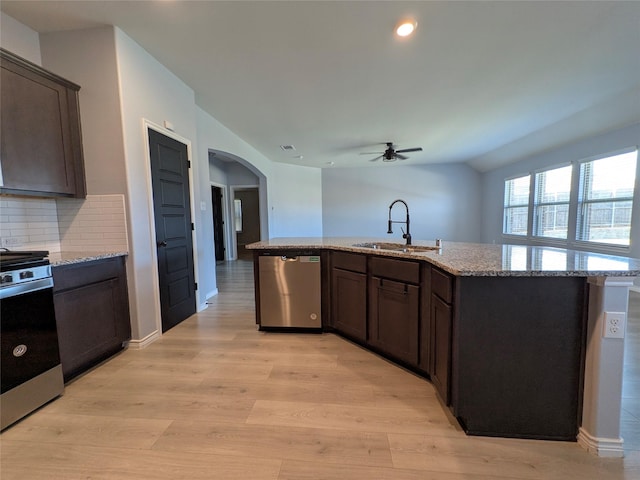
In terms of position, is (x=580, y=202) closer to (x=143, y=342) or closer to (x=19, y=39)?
(x=143, y=342)

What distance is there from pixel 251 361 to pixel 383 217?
22.0 feet

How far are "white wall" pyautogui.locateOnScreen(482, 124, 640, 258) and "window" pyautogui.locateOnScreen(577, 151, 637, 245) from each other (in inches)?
6.0

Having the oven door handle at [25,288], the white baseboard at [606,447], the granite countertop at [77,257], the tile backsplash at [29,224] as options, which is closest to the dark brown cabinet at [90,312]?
the granite countertop at [77,257]

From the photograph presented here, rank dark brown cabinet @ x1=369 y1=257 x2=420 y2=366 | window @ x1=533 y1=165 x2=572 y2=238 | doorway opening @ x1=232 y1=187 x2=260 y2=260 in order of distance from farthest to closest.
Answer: doorway opening @ x1=232 y1=187 x2=260 y2=260 → window @ x1=533 y1=165 x2=572 y2=238 → dark brown cabinet @ x1=369 y1=257 x2=420 y2=366

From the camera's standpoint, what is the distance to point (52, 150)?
2.07 metres

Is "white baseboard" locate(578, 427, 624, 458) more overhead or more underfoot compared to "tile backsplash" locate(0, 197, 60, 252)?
more underfoot

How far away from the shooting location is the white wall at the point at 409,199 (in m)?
7.94

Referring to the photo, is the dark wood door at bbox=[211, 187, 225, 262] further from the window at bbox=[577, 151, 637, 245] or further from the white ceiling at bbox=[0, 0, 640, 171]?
the window at bbox=[577, 151, 637, 245]

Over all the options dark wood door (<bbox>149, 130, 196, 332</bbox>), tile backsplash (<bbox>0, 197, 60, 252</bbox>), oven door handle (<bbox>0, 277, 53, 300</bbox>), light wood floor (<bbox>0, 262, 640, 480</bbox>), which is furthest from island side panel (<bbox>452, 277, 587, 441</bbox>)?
tile backsplash (<bbox>0, 197, 60, 252</bbox>)

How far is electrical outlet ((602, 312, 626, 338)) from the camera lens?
1227mm

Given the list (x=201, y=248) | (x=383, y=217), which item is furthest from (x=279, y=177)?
(x=201, y=248)

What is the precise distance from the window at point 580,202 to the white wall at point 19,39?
7083 millimetres

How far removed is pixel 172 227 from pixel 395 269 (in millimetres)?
2280

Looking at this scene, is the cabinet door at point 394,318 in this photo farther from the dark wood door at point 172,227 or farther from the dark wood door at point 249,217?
Answer: the dark wood door at point 249,217
